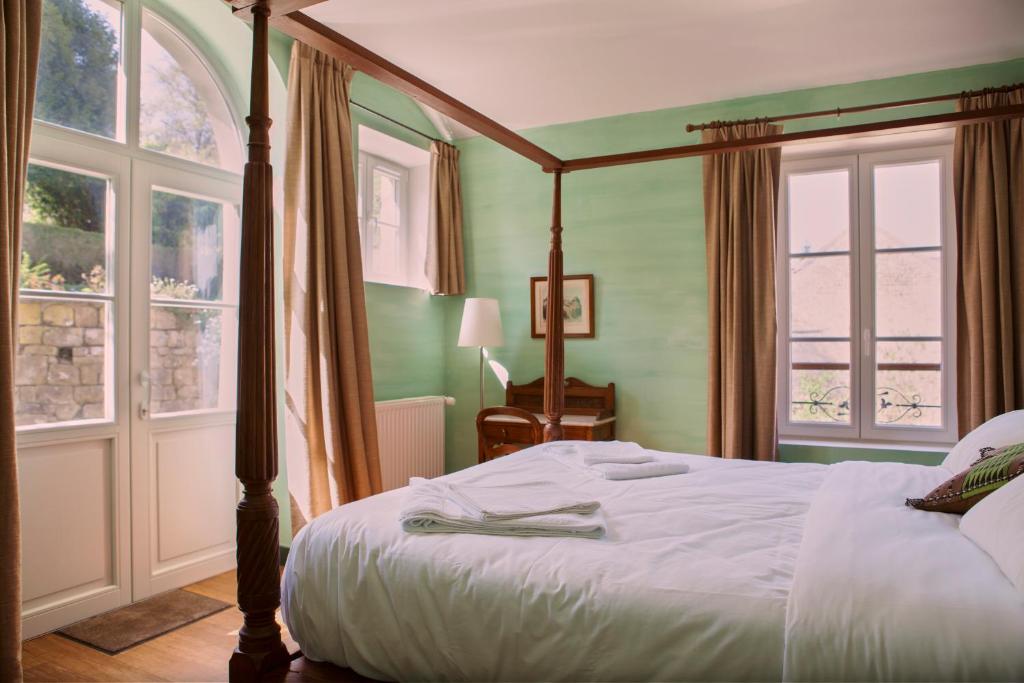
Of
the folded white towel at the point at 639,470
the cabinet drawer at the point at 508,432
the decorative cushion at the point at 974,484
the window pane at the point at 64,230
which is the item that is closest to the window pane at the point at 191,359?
the window pane at the point at 64,230

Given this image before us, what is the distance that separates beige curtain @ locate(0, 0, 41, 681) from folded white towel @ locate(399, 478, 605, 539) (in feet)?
4.25

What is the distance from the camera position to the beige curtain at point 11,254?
83.4 inches

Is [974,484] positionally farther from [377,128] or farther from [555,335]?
[377,128]

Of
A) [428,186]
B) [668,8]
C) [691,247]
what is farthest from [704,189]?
[428,186]

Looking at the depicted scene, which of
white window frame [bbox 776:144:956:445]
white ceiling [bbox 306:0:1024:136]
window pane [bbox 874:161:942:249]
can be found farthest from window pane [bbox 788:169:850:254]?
white ceiling [bbox 306:0:1024:136]

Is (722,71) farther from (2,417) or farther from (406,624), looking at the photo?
(2,417)

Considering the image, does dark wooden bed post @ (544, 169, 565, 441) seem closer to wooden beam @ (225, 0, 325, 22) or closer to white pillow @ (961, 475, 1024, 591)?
wooden beam @ (225, 0, 325, 22)

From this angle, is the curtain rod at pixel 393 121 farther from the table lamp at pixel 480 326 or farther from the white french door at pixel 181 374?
the table lamp at pixel 480 326

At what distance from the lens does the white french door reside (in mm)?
3191

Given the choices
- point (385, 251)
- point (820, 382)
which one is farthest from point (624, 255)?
point (385, 251)

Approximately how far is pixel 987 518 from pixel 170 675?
101 inches

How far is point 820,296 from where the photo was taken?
161 inches

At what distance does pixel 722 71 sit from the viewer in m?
3.92

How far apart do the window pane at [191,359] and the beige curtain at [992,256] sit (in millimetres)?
3880
